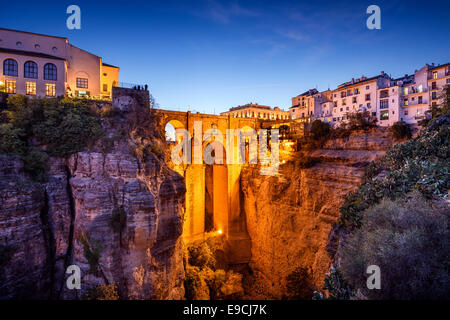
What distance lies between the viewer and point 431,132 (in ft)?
33.0

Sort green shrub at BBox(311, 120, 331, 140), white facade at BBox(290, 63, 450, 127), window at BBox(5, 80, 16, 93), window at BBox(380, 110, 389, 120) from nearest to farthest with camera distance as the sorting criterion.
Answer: window at BBox(5, 80, 16, 93) < green shrub at BBox(311, 120, 331, 140) < white facade at BBox(290, 63, 450, 127) < window at BBox(380, 110, 389, 120)

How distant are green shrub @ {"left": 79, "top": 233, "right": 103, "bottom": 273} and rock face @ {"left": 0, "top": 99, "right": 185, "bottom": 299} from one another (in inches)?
1.7

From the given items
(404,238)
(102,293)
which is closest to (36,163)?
(102,293)

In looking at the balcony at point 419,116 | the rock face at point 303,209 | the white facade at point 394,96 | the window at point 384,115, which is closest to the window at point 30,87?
the rock face at point 303,209

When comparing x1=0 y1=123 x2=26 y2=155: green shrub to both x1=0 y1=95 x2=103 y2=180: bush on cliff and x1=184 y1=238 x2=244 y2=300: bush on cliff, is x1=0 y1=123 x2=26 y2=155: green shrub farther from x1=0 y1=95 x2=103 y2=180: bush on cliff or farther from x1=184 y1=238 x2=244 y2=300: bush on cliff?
x1=184 y1=238 x2=244 y2=300: bush on cliff

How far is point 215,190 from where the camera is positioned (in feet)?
101

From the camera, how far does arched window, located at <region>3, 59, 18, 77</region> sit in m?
18.9

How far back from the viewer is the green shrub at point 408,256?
4.01 meters

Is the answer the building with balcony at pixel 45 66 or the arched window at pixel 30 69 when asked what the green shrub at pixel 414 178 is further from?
the arched window at pixel 30 69

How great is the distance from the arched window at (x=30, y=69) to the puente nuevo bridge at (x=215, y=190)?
419 inches

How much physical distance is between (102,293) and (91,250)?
202 cm

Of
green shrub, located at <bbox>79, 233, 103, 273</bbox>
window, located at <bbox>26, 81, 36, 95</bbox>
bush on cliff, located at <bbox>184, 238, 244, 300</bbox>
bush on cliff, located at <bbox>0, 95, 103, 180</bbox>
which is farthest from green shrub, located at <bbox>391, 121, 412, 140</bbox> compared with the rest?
window, located at <bbox>26, 81, 36, 95</bbox>

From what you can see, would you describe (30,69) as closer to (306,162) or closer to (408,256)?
(306,162)
